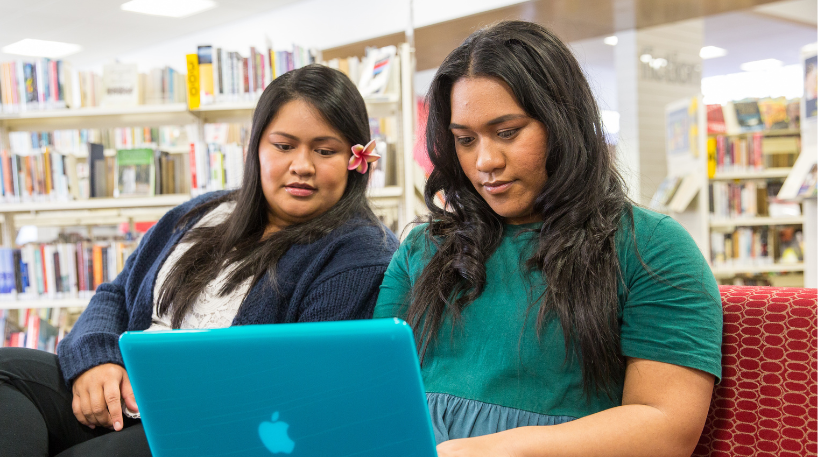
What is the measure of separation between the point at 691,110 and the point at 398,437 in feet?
14.0

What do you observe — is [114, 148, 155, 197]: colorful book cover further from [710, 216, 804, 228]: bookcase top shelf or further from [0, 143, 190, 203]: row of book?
[710, 216, 804, 228]: bookcase top shelf

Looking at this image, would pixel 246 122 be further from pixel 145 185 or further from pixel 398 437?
pixel 398 437

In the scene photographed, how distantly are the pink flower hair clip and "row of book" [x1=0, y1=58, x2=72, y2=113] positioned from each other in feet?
7.03

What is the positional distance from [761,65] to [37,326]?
911cm

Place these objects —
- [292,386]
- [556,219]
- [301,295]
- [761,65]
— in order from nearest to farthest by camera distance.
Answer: [292,386] < [556,219] < [301,295] < [761,65]

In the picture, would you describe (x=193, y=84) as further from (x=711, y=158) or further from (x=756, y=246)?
(x=756, y=246)

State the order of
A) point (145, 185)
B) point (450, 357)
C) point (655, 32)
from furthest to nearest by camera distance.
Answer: point (655, 32) < point (145, 185) < point (450, 357)

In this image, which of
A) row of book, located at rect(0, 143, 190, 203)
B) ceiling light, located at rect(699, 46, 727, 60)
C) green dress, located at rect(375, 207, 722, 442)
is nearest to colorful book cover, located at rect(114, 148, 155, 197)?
row of book, located at rect(0, 143, 190, 203)

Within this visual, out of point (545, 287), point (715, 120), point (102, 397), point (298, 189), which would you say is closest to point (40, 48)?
point (715, 120)

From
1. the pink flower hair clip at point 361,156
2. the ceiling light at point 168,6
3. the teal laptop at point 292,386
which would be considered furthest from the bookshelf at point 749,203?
the ceiling light at point 168,6

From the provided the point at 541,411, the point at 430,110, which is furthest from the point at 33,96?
the point at 541,411

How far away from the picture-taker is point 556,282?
3.13ft

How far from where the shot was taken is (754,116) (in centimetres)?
469

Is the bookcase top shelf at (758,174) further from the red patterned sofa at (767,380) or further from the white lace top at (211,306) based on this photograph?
the white lace top at (211,306)
